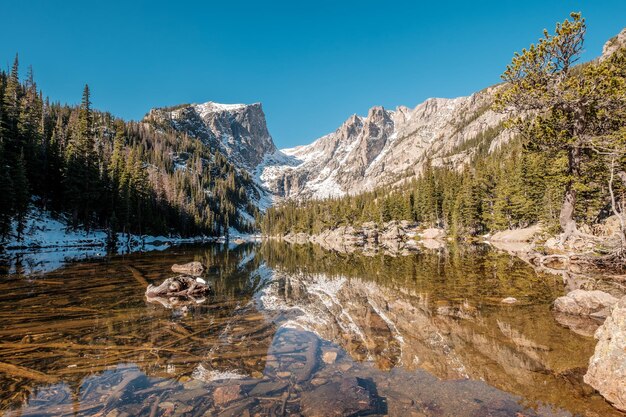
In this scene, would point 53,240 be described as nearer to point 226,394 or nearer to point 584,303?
point 226,394

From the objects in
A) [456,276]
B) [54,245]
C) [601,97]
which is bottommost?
[456,276]

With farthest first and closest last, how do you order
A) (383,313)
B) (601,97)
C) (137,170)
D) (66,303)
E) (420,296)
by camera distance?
(137,170), (420,296), (66,303), (383,313), (601,97)

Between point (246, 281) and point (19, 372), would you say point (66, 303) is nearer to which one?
point (19, 372)

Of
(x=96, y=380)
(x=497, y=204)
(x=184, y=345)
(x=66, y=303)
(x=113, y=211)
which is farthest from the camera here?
(x=497, y=204)

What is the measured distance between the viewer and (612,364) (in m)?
6.68

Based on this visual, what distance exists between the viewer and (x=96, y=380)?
7637 millimetres

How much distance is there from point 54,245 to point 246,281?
44.6 meters

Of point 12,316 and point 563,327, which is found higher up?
point 12,316

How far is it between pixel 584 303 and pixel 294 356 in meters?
12.5

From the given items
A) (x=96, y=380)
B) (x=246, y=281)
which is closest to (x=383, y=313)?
(x=96, y=380)

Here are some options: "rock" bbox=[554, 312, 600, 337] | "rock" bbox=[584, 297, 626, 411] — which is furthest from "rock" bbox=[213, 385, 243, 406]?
"rock" bbox=[554, 312, 600, 337]

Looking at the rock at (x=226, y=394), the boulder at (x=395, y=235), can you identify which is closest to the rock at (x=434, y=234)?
the boulder at (x=395, y=235)

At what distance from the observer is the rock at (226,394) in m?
6.78

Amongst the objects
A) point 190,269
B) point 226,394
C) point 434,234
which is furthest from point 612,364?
point 434,234
